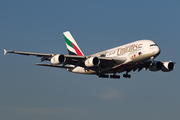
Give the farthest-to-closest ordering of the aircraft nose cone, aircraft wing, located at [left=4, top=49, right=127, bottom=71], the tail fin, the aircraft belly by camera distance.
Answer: the tail fin, aircraft wing, located at [left=4, top=49, right=127, bottom=71], the aircraft belly, the aircraft nose cone

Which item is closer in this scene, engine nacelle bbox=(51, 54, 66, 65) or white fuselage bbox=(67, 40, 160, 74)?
white fuselage bbox=(67, 40, 160, 74)

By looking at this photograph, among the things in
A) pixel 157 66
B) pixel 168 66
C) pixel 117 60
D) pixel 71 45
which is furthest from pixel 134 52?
pixel 71 45

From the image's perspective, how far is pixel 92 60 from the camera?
51.4m

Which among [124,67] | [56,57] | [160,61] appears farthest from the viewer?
[160,61]

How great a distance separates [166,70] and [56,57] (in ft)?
67.1

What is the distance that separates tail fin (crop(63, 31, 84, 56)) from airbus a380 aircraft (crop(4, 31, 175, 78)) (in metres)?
5.08

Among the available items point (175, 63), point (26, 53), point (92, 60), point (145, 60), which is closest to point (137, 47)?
point (145, 60)

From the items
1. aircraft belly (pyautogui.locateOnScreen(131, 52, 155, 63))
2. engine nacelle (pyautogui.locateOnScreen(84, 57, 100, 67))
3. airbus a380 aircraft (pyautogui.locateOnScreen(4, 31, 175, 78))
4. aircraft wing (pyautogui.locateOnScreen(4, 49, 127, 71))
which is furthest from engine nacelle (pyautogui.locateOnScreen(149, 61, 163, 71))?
engine nacelle (pyautogui.locateOnScreen(84, 57, 100, 67))

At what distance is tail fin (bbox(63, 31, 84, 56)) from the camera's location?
64.6 m

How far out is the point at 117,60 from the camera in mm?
52469

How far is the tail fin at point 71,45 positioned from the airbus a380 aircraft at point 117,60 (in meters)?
5.08

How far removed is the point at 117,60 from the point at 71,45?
16659mm

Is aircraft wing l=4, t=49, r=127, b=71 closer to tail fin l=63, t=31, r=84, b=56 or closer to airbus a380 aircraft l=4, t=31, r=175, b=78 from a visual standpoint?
airbus a380 aircraft l=4, t=31, r=175, b=78

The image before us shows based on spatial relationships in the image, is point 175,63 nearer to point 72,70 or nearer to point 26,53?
point 72,70
